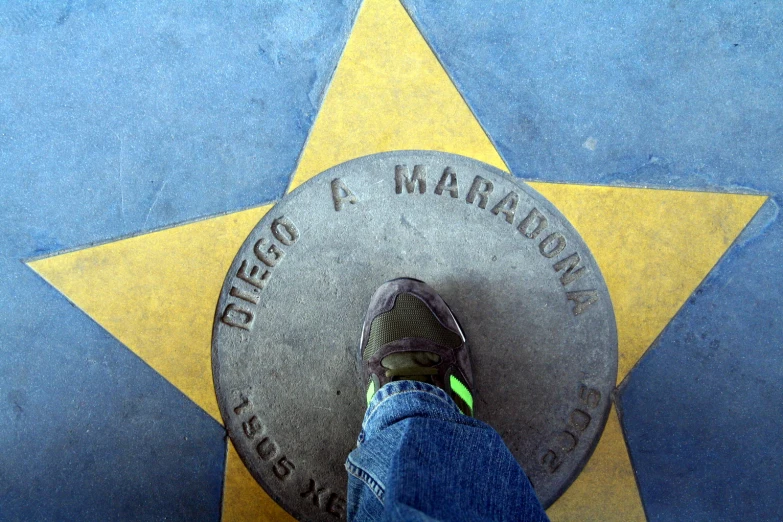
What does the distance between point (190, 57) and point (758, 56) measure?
1.90 metres

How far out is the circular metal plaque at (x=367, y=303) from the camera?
170 centimetres

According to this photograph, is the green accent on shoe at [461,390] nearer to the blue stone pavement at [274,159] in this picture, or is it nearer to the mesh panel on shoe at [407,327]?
the mesh panel on shoe at [407,327]

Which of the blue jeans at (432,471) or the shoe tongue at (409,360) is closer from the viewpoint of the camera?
the blue jeans at (432,471)

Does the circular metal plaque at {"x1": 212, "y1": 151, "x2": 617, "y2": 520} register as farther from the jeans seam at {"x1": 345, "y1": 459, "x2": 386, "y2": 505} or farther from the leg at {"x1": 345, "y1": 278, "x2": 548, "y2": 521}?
the jeans seam at {"x1": 345, "y1": 459, "x2": 386, "y2": 505}

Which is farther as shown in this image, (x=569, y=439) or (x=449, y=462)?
(x=569, y=439)

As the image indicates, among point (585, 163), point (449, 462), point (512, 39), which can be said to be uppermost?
point (512, 39)

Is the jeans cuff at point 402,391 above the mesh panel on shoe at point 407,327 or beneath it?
beneath

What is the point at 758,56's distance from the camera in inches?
69.6

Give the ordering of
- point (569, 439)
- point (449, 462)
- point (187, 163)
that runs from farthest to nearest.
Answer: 1. point (187, 163)
2. point (569, 439)
3. point (449, 462)

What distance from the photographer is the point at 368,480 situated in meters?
1.24

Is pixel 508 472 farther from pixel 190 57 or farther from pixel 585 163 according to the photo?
pixel 190 57

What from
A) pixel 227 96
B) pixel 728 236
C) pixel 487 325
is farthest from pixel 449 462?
pixel 227 96

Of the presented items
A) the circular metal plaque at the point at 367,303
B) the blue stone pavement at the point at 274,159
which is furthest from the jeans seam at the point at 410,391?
the blue stone pavement at the point at 274,159

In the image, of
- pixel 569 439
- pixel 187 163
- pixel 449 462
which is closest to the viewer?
pixel 449 462
